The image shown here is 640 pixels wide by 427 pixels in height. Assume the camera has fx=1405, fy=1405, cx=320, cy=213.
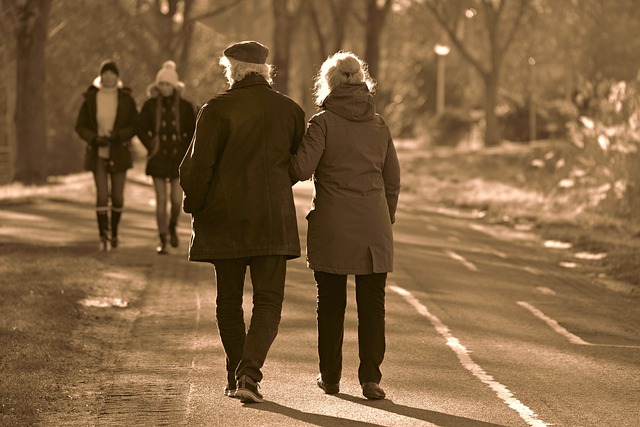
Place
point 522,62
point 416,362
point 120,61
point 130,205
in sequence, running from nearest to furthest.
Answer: point 416,362, point 130,205, point 120,61, point 522,62

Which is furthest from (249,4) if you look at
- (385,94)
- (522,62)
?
(522,62)

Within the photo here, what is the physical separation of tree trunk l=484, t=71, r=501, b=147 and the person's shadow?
35424 mm

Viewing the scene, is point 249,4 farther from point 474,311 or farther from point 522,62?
point 474,311

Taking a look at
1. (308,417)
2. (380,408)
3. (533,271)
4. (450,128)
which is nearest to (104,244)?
(533,271)

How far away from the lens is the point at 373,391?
754 centimetres

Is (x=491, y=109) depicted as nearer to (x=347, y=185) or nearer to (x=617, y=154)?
(x=617, y=154)

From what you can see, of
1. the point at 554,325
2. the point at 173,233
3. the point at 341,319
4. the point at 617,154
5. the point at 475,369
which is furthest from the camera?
the point at 617,154

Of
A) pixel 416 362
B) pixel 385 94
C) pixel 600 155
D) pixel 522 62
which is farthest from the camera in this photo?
pixel 385 94

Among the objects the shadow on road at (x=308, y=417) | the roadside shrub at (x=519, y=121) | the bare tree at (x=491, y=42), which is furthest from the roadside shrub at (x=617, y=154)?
the roadside shrub at (x=519, y=121)

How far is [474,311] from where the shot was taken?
11.2 metres

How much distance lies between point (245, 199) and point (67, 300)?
13.8 feet

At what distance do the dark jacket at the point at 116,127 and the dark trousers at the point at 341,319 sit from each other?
6823mm

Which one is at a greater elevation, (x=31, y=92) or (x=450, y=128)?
(x=450, y=128)

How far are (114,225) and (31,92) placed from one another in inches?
461
